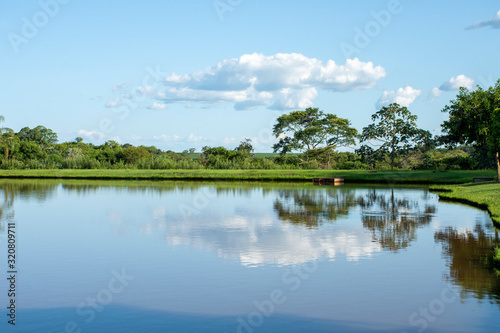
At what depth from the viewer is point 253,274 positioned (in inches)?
321

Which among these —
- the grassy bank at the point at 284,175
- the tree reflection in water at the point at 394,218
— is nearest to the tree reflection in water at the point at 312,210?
the tree reflection in water at the point at 394,218

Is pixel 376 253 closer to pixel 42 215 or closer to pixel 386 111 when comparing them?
pixel 42 215

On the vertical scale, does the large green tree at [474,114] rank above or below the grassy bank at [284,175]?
above

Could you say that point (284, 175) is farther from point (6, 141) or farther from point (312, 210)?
point (6, 141)

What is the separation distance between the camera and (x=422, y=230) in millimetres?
12969

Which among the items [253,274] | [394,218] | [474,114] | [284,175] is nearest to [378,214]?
[394,218]

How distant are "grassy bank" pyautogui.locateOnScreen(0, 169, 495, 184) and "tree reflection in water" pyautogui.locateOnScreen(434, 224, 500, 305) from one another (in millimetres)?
20716

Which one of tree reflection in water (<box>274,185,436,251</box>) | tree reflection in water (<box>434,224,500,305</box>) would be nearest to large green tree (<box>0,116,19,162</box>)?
tree reflection in water (<box>274,185,436,251</box>)

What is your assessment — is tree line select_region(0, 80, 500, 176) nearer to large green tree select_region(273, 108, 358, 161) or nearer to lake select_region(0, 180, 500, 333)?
large green tree select_region(273, 108, 358, 161)

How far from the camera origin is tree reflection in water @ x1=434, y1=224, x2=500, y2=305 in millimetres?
7331

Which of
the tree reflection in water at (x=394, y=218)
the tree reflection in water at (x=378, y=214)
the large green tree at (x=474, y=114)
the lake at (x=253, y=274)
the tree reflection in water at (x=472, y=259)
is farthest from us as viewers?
the large green tree at (x=474, y=114)

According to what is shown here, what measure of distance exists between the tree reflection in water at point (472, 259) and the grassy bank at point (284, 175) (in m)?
20.7

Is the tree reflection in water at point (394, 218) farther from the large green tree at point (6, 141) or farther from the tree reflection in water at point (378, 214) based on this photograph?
the large green tree at point (6, 141)

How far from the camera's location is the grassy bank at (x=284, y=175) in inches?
1371
